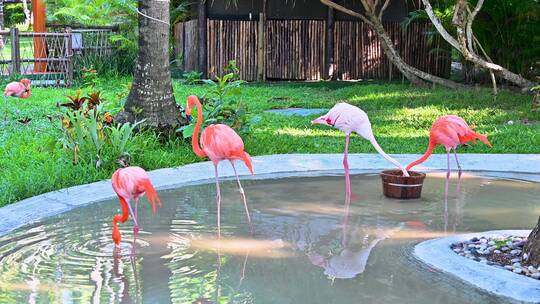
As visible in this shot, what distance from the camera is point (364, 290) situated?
4.05 metres

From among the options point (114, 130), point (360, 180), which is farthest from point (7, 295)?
point (360, 180)

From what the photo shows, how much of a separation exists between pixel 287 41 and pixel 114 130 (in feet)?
38.5

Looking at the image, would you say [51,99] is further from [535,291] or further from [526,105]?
[535,291]

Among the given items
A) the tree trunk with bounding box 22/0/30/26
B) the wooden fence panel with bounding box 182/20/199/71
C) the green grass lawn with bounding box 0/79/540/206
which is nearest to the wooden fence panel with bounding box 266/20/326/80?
the wooden fence panel with bounding box 182/20/199/71

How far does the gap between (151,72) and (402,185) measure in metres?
3.43

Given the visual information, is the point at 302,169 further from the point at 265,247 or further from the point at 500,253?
the point at 500,253

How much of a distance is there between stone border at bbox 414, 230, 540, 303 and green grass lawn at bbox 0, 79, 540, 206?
142 inches

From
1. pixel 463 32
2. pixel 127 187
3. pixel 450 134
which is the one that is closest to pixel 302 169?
pixel 450 134

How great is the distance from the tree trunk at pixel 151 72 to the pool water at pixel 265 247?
174cm

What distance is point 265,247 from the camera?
492cm

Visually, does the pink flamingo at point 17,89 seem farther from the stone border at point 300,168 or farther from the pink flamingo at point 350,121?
the pink flamingo at point 350,121

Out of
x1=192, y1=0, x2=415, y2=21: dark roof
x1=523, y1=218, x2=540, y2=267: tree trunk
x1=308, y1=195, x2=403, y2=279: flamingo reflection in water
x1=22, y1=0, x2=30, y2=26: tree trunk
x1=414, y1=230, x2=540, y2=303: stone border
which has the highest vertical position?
x1=22, y1=0, x2=30, y2=26: tree trunk

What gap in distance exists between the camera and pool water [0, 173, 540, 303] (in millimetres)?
4008

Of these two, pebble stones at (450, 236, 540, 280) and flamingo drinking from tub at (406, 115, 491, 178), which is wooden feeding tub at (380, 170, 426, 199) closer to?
flamingo drinking from tub at (406, 115, 491, 178)
